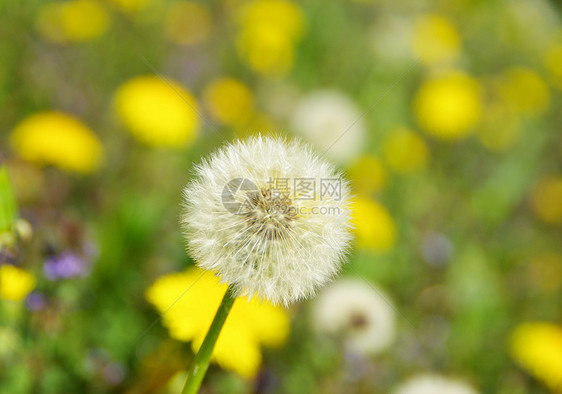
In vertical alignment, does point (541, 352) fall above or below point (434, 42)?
below

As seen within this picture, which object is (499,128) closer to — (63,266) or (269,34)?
(269,34)

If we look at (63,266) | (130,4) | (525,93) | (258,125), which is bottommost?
(525,93)

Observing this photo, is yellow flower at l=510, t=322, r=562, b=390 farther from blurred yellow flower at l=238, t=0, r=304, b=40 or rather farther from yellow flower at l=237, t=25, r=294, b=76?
blurred yellow flower at l=238, t=0, r=304, b=40

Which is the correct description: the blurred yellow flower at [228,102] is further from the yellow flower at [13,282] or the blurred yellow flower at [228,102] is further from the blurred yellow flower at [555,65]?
the blurred yellow flower at [555,65]

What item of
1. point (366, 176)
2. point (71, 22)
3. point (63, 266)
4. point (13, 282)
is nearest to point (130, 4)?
point (71, 22)

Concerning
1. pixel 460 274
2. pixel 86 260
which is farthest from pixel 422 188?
pixel 86 260

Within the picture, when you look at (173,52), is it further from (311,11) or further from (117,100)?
(311,11)

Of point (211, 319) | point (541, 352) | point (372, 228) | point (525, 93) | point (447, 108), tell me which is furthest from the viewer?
point (525, 93)

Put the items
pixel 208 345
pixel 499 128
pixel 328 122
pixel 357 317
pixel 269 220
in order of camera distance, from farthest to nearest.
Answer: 1. pixel 499 128
2. pixel 328 122
3. pixel 357 317
4. pixel 269 220
5. pixel 208 345
